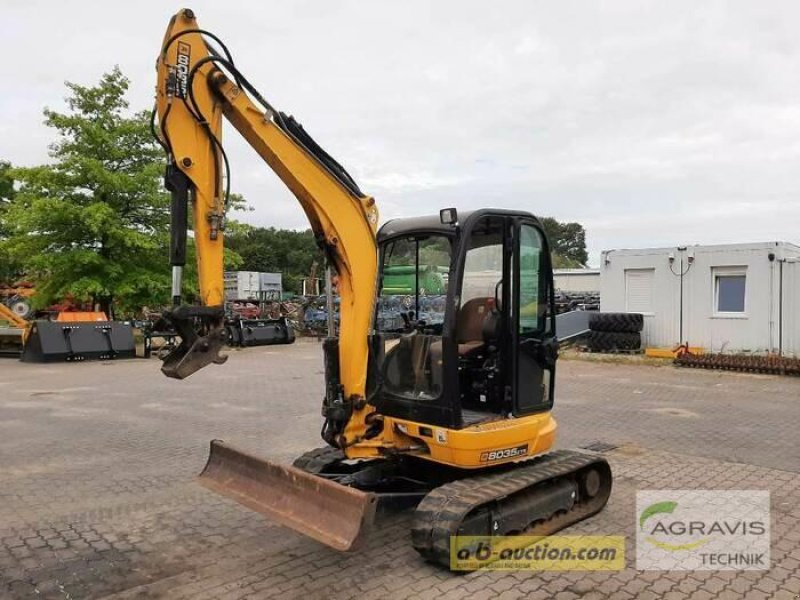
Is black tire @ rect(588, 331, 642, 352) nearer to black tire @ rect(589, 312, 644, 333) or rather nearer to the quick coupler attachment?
black tire @ rect(589, 312, 644, 333)

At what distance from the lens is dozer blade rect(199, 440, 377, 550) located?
13.7 feet

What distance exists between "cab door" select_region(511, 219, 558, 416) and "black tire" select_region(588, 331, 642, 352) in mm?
14046

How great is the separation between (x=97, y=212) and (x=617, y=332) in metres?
16.0

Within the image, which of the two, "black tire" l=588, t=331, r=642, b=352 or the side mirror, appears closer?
the side mirror

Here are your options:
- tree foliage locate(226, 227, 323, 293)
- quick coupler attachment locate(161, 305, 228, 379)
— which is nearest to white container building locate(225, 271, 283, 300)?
tree foliage locate(226, 227, 323, 293)

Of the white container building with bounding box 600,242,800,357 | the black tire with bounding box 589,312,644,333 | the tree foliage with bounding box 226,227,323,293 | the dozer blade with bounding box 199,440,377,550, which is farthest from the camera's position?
the tree foliage with bounding box 226,227,323,293

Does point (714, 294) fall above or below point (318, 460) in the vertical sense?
above

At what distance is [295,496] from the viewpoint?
4.70 meters

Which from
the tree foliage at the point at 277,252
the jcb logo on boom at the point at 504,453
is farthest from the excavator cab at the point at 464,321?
the tree foliage at the point at 277,252

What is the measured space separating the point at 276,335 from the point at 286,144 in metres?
17.9

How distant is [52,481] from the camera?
6.88 metres

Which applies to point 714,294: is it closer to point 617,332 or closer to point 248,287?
point 617,332
